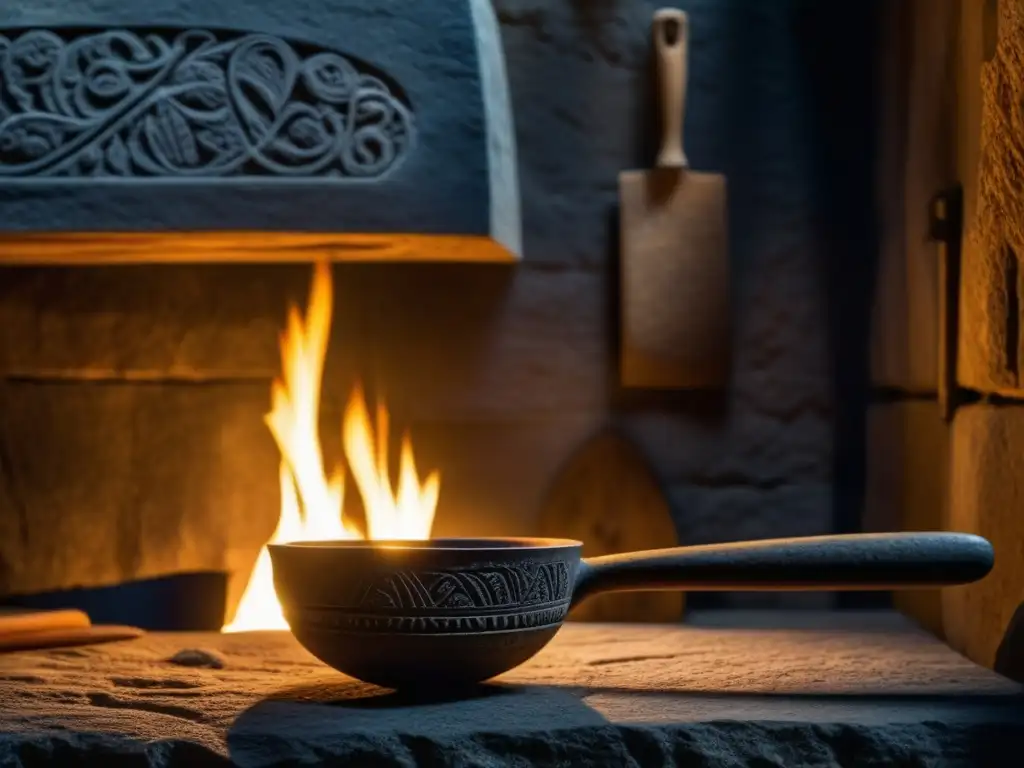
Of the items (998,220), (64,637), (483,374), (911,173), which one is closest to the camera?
(998,220)

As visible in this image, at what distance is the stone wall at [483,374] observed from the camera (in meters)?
2.01

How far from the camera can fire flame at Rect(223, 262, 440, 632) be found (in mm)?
1968

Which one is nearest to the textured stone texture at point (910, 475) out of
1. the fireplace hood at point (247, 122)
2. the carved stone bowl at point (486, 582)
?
the carved stone bowl at point (486, 582)

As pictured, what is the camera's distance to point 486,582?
1117 millimetres

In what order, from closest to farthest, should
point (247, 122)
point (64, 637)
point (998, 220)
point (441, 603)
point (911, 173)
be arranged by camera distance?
A: 1. point (441, 603)
2. point (998, 220)
3. point (64, 637)
4. point (247, 122)
5. point (911, 173)

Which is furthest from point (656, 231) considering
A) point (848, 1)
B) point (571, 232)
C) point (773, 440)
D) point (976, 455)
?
point (976, 455)

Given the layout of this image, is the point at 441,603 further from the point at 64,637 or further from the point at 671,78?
the point at 671,78

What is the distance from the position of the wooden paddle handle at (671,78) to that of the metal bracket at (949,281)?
1.49 feet

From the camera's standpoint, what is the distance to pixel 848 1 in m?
2.05

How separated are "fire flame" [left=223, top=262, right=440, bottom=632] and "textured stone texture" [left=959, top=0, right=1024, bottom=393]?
0.90 meters

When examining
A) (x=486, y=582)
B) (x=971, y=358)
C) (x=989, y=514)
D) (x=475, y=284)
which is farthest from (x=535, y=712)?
(x=475, y=284)

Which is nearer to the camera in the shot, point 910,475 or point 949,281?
point 949,281

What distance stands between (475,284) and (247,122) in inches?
20.2

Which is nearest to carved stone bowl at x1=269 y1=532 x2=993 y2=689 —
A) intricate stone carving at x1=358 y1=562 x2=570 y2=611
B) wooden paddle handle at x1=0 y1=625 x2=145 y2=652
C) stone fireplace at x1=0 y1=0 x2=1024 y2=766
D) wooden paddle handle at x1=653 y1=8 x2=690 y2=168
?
intricate stone carving at x1=358 y1=562 x2=570 y2=611
